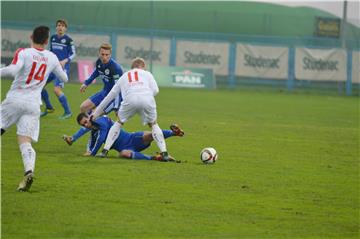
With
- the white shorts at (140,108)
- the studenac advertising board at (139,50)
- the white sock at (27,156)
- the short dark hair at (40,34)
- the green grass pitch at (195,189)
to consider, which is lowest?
the green grass pitch at (195,189)

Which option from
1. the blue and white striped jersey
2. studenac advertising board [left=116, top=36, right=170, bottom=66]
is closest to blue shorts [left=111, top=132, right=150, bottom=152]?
the blue and white striped jersey

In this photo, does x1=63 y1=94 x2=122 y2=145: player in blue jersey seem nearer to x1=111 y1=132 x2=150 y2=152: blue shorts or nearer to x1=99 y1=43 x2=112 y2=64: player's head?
x1=99 y1=43 x2=112 y2=64: player's head

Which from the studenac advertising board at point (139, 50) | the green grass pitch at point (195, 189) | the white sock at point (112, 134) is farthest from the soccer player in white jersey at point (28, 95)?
the studenac advertising board at point (139, 50)

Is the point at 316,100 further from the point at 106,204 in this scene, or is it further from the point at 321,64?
the point at 106,204

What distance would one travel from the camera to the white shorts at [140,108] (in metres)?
13.7

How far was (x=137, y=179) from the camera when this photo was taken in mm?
11805

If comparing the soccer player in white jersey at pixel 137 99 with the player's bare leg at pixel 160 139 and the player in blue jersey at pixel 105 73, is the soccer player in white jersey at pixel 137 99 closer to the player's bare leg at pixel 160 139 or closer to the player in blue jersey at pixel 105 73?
the player's bare leg at pixel 160 139

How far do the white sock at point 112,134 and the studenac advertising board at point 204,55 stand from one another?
1100 inches

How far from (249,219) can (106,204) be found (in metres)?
1.72

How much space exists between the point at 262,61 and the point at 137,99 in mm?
29957

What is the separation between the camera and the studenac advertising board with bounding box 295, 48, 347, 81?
142 ft

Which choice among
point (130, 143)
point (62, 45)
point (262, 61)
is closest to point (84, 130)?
point (130, 143)

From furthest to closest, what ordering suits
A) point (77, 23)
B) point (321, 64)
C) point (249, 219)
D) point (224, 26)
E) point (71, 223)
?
point (224, 26) < point (77, 23) < point (321, 64) < point (249, 219) < point (71, 223)

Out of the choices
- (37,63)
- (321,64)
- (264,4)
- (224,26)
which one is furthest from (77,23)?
(37,63)
